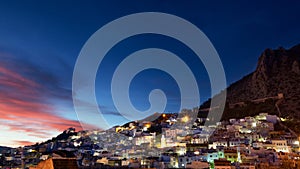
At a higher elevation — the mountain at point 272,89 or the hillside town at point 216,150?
the mountain at point 272,89

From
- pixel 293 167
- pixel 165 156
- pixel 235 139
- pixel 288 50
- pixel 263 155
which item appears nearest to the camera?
pixel 293 167

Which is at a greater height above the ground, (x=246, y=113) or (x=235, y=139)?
(x=246, y=113)

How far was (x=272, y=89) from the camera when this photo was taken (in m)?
63.6

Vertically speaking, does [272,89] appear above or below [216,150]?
above

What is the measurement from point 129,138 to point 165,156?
24575 millimetres

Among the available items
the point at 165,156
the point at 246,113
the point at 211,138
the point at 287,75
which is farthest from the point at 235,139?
A: the point at 287,75

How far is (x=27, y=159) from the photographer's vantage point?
4209 cm

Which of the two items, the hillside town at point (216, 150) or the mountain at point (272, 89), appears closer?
the hillside town at point (216, 150)

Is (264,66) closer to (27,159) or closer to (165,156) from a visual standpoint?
(165,156)

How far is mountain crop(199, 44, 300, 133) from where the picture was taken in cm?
5216

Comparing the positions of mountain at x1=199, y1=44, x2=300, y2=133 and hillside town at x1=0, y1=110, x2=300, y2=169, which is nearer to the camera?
hillside town at x1=0, y1=110, x2=300, y2=169

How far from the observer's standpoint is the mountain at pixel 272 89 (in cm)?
5216

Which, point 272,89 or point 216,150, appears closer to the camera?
point 216,150

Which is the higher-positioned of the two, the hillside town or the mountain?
the mountain
